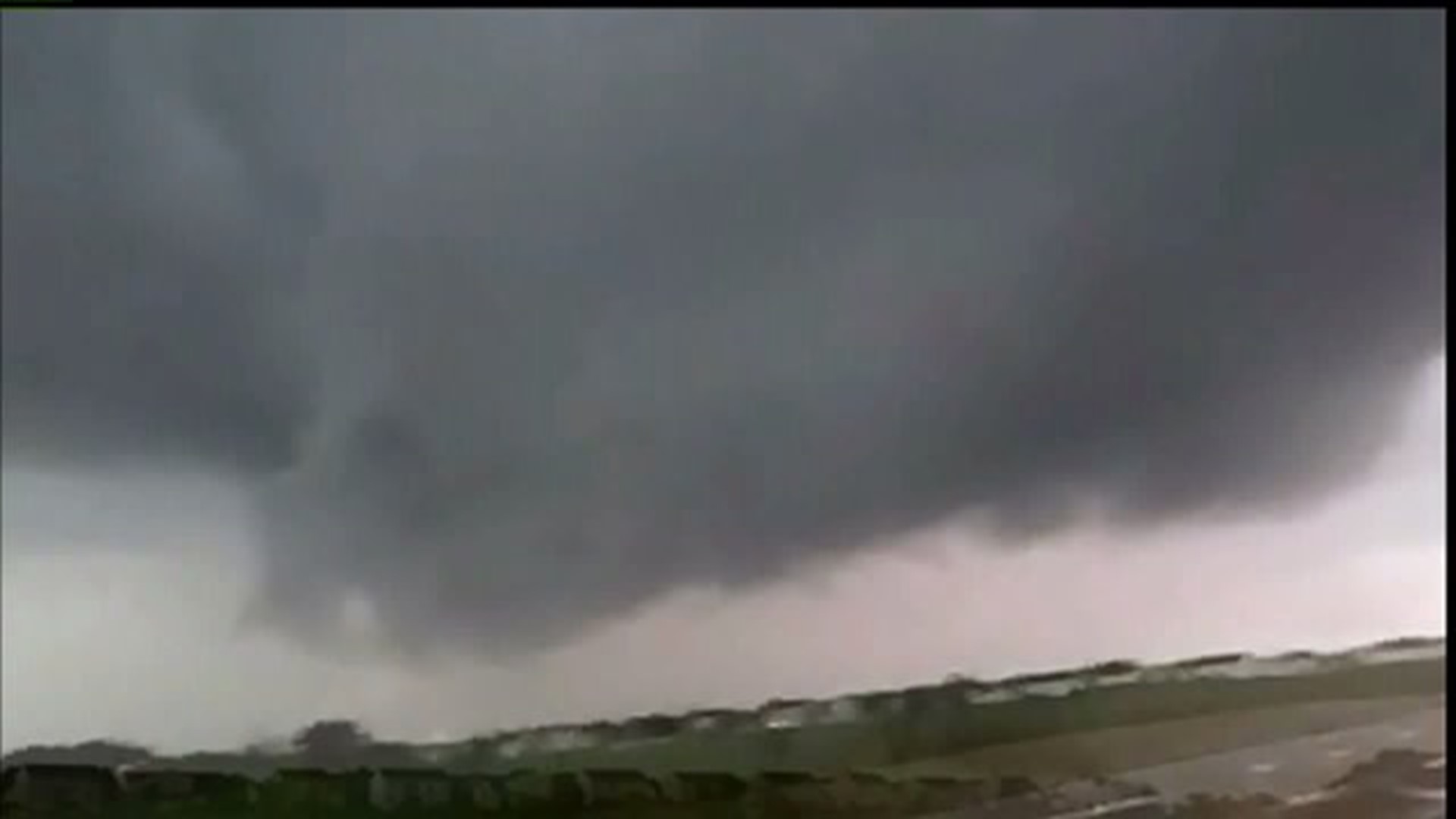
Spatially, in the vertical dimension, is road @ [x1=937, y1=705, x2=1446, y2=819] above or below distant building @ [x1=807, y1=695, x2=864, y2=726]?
below

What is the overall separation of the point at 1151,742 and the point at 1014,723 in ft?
0.68

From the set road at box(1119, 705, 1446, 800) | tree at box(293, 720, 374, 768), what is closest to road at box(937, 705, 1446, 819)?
road at box(1119, 705, 1446, 800)

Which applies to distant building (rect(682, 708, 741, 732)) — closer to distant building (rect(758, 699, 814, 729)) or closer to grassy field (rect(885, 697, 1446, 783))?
distant building (rect(758, 699, 814, 729))

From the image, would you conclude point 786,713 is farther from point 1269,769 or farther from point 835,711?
point 1269,769

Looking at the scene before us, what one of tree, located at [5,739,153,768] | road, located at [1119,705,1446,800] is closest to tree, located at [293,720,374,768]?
tree, located at [5,739,153,768]

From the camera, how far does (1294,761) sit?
2.24 meters

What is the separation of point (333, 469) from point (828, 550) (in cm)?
65

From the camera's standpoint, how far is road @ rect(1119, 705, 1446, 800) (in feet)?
7.24

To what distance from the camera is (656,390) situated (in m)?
2.17

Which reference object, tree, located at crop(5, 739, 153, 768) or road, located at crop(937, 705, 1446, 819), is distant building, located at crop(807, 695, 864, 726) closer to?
road, located at crop(937, 705, 1446, 819)

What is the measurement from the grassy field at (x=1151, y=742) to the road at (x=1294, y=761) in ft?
0.04

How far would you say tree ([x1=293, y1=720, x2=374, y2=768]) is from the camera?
2195 millimetres

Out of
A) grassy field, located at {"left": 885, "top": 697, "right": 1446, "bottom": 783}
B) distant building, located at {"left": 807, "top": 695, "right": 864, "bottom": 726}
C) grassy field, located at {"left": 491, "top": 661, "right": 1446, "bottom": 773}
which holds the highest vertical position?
distant building, located at {"left": 807, "top": 695, "right": 864, "bottom": 726}

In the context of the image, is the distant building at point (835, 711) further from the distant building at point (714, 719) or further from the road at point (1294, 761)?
the road at point (1294, 761)
